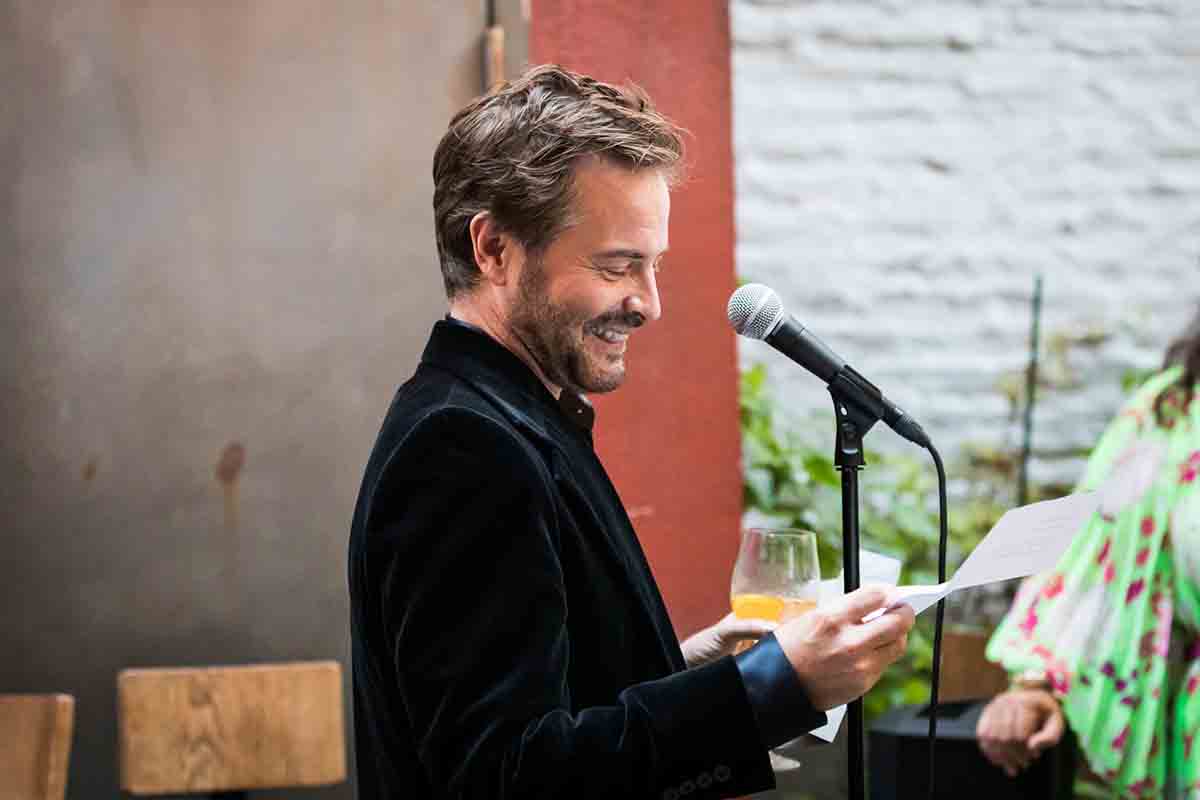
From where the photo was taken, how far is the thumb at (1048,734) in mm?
2627

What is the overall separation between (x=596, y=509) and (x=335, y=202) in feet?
5.01

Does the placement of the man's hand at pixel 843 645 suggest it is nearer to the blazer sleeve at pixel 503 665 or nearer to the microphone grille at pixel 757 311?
the blazer sleeve at pixel 503 665

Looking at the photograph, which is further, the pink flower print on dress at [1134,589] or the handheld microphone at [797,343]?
the pink flower print on dress at [1134,589]

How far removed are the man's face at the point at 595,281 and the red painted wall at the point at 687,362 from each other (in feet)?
4.40

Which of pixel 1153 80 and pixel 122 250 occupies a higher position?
pixel 1153 80

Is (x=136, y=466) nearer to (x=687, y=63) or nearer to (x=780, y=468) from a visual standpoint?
(x=687, y=63)

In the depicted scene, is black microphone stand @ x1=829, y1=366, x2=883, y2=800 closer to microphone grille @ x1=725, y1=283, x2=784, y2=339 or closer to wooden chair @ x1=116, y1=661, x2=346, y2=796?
microphone grille @ x1=725, y1=283, x2=784, y2=339

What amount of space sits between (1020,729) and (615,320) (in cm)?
153

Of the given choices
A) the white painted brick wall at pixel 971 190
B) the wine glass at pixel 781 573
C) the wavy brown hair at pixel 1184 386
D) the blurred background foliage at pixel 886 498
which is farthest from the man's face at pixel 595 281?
the white painted brick wall at pixel 971 190

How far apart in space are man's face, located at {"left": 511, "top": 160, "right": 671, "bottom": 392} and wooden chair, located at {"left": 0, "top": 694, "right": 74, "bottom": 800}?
134cm

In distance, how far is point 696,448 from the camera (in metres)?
2.90

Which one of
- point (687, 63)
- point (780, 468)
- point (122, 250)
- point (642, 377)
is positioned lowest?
point (780, 468)

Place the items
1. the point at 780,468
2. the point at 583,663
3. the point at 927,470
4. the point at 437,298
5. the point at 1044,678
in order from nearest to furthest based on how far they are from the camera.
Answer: the point at 583,663 < the point at 1044,678 < the point at 437,298 < the point at 780,468 < the point at 927,470

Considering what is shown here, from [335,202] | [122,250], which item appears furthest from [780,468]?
[122,250]
